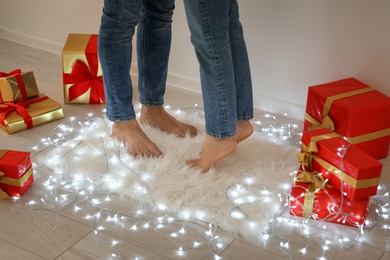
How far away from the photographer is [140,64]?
2.14m

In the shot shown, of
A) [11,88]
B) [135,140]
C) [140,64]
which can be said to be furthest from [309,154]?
[11,88]

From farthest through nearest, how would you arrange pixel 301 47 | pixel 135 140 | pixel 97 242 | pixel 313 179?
pixel 301 47, pixel 135 140, pixel 313 179, pixel 97 242

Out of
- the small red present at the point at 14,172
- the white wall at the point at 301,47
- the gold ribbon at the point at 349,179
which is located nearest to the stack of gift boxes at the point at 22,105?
the small red present at the point at 14,172

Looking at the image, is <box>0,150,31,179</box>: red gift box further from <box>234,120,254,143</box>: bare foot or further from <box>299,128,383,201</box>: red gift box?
<box>299,128,383,201</box>: red gift box

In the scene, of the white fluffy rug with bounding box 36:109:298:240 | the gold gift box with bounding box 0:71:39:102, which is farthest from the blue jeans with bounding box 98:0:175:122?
the gold gift box with bounding box 0:71:39:102

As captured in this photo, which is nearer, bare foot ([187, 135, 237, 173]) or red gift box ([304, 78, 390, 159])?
bare foot ([187, 135, 237, 173])

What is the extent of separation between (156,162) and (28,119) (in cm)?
59

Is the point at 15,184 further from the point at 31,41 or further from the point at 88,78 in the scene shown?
the point at 31,41

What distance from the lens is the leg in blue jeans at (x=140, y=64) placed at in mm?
1892

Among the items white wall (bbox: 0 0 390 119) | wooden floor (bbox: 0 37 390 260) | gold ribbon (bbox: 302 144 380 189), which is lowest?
wooden floor (bbox: 0 37 390 260)

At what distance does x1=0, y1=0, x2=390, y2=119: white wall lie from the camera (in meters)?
2.18

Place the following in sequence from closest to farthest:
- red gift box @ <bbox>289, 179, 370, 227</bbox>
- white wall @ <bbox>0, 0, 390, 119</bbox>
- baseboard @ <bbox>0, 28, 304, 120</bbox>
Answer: red gift box @ <bbox>289, 179, 370, 227</bbox>, white wall @ <bbox>0, 0, 390, 119</bbox>, baseboard @ <bbox>0, 28, 304, 120</bbox>

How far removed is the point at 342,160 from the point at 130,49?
761 millimetres

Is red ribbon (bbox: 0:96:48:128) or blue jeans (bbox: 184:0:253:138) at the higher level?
blue jeans (bbox: 184:0:253:138)
